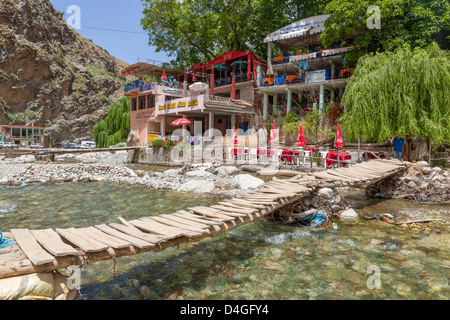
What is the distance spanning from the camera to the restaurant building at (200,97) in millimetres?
24609

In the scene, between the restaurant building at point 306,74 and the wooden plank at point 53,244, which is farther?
the restaurant building at point 306,74

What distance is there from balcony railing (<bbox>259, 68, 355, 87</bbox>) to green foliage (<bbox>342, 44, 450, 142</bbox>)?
289 inches

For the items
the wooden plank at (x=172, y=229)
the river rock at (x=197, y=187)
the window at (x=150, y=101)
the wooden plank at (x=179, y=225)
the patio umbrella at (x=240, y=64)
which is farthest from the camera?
the window at (x=150, y=101)

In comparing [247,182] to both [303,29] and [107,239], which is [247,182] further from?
[303,29]

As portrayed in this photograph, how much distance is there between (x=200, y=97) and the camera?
2320 cm

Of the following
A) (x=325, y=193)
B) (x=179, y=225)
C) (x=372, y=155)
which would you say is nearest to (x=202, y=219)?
(x=179, y=225)

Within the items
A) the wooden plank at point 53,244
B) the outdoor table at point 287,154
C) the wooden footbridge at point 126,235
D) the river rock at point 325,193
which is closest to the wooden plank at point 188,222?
the wooden footbridge at point 126,235

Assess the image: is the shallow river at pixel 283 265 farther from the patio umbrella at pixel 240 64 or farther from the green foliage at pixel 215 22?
the green foliage at pixel 215 22

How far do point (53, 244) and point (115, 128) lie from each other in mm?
35666

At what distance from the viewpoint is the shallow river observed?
400 centimetres

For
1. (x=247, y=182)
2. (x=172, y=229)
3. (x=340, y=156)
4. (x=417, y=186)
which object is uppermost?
(x=340, y=156)

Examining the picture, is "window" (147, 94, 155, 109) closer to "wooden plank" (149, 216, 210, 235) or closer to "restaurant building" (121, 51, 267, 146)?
"restaurant building" (121, 51, 267, 146)

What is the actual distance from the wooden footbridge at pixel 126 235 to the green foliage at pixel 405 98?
7161 mm
